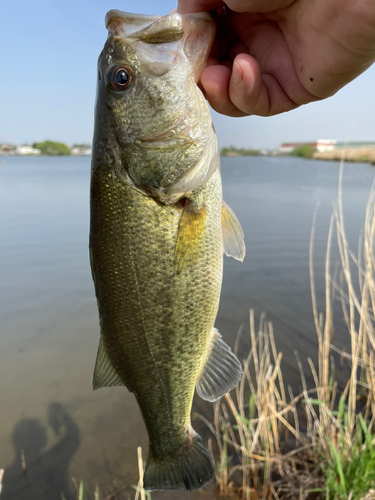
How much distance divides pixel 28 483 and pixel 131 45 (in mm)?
4711

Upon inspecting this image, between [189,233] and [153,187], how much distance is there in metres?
0.26

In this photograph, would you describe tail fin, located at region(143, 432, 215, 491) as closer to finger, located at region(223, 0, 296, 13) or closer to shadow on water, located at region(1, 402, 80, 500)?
finger, located at region(223, 0, 296, 13)

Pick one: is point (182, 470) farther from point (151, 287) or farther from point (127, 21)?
point (127, 21)

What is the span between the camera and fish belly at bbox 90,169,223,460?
154 centimetres

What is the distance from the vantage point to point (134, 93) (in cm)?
159

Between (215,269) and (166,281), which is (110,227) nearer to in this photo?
(166,281)

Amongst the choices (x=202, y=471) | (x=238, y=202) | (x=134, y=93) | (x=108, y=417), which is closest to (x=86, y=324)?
(x=108, y=417)

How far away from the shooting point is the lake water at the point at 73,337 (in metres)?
4.33

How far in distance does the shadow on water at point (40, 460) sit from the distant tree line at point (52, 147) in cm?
9138

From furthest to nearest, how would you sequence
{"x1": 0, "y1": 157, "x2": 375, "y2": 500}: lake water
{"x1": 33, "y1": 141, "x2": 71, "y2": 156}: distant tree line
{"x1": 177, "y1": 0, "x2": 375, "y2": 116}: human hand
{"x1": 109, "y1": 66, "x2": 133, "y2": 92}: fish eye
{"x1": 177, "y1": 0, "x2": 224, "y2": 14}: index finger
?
{"x1": 33, "y1": 141, "x2": 71, "y2": 156}: distant tree line < {"x1": 0, "y1": 157, "x2": 375, "y2": 500}: lake water < {"x1": 177, "y1": 0, "x2": 224, "y2": 14}: index finger < {"x1": 109, "y1": 66, "x2": 133, "y2": 92}: fish eye < {"x1": 177, "y1": 0, "x2": 375, "y2": 116}: human hand

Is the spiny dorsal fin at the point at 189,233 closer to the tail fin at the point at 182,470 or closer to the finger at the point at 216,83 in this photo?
the finger at the point at 216,83

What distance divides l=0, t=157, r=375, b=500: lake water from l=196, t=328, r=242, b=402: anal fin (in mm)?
2504

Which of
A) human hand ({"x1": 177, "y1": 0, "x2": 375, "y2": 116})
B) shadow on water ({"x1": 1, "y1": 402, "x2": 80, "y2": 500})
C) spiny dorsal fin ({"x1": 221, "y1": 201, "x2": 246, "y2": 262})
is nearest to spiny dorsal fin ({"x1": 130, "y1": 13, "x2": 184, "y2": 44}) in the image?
human hand ({"x1": 177, "y1": 0, "x2": 375, "y2": 116})

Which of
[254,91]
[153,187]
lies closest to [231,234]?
[153,187]
